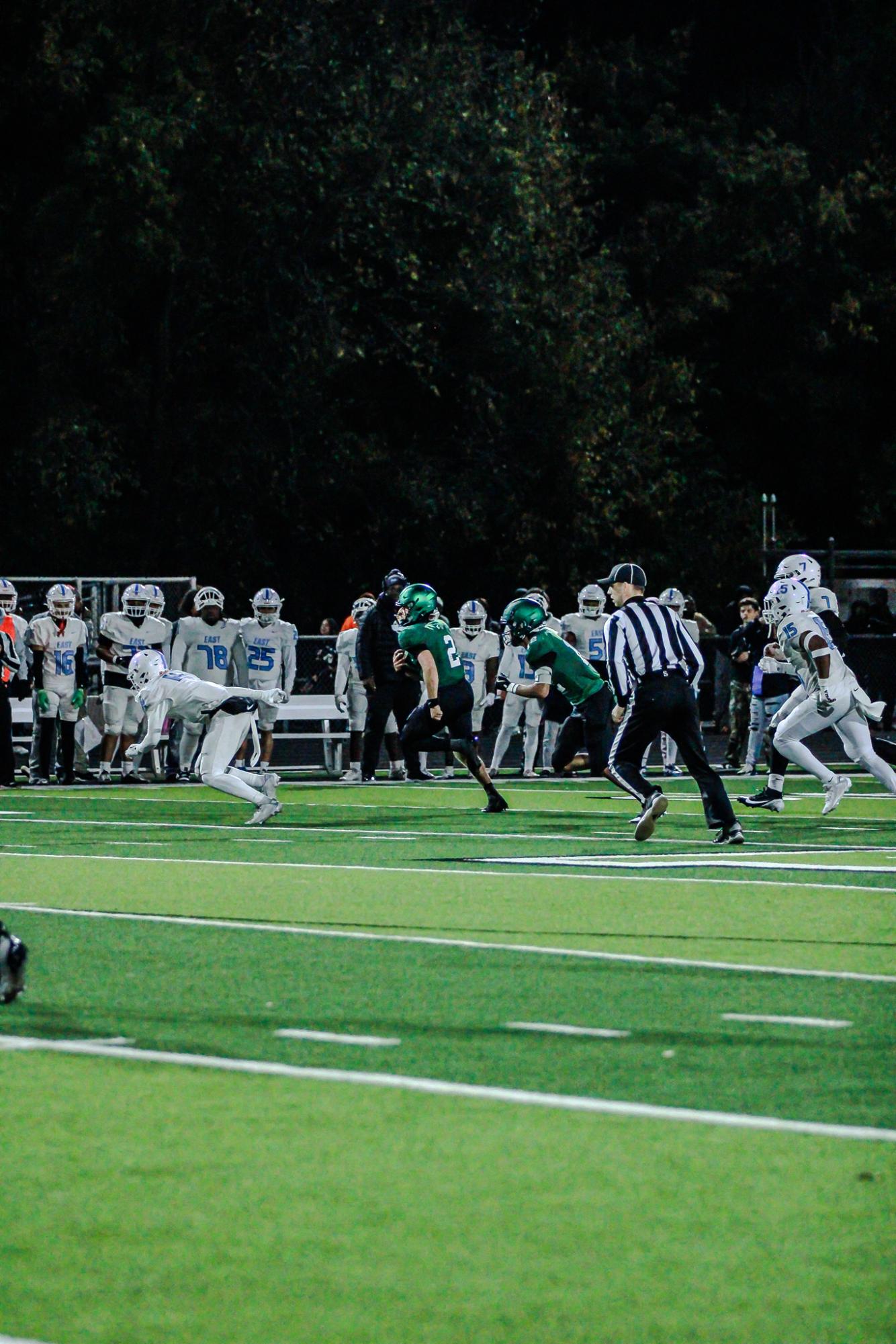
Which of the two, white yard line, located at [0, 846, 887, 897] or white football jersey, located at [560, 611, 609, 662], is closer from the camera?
white yard line, located at [0, 846, 887, 897]

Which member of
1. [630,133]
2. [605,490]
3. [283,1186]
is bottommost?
[283,1186]

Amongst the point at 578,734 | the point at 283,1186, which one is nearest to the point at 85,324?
the point at 578,734

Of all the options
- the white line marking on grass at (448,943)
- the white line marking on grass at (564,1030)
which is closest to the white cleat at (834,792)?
the white line marking on grass at (448,943)

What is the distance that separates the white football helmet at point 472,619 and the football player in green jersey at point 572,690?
513cm

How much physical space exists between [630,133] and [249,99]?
16209 mm

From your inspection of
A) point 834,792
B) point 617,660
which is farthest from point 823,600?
point 617,660

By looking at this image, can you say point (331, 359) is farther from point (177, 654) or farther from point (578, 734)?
point (578, 734)

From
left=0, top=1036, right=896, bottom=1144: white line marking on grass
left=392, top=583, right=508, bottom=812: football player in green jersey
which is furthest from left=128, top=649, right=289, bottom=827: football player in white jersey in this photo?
left=0, top=1036, right=896, bottom=1144: white line marking on grass

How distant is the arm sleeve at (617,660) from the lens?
16.0 meters

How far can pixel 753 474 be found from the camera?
5244 centimetres

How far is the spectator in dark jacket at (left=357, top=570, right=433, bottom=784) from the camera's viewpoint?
25.4 m

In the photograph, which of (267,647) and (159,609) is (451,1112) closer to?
(159,609)

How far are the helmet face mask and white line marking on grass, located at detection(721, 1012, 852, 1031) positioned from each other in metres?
18.1

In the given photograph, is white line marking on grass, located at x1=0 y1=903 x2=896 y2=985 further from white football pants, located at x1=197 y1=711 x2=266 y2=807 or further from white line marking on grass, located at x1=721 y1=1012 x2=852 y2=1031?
white football pants, located at x1=197 y1=711 x2=266 y2=807
